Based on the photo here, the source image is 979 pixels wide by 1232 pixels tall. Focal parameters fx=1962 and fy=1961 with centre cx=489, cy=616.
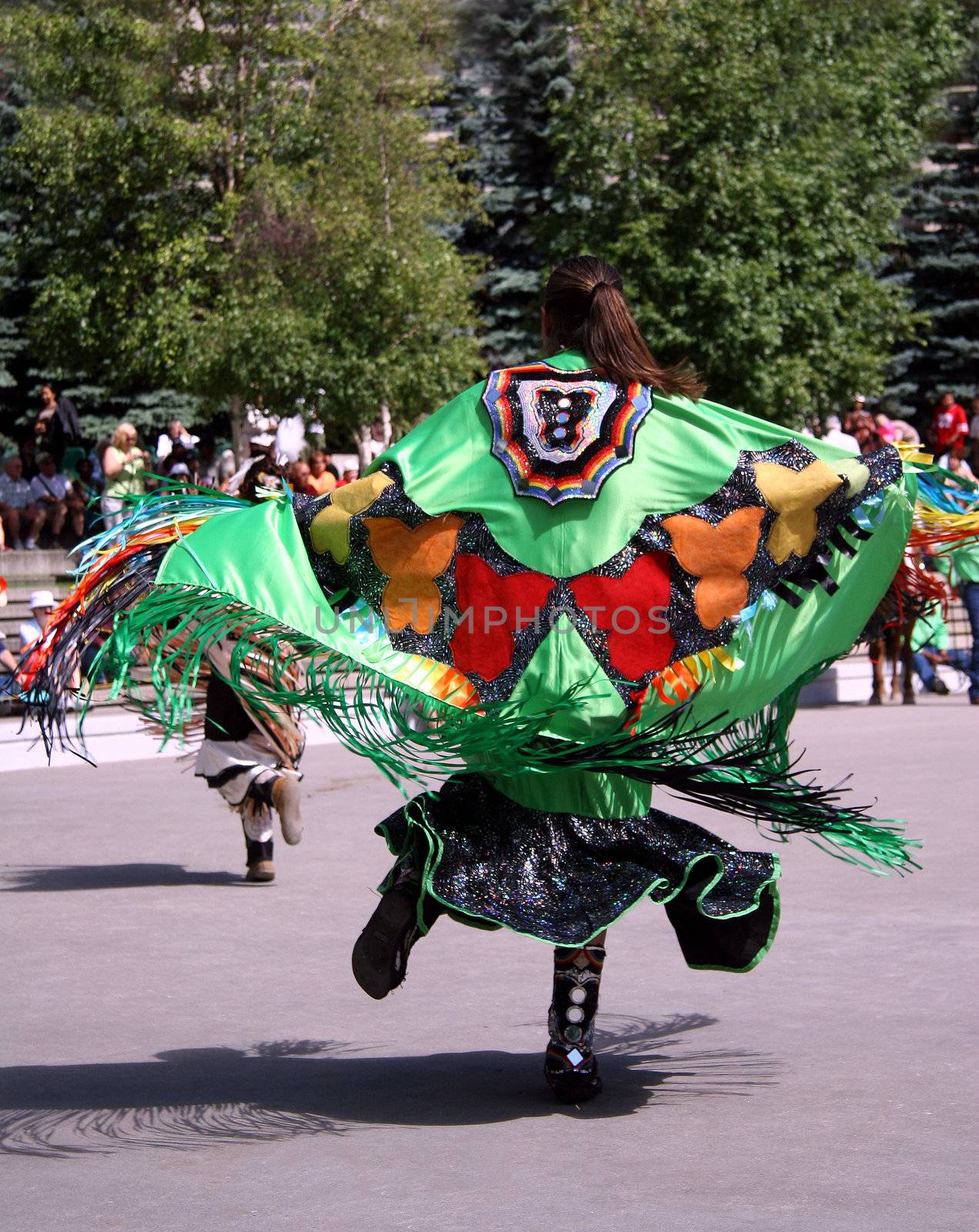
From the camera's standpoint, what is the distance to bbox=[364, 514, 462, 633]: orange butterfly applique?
477cm

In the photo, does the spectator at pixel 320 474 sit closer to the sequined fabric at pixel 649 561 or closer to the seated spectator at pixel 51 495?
the seated spectator at pixel 51 495

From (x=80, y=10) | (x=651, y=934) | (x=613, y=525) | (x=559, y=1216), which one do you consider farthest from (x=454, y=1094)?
(x=80, y=10)

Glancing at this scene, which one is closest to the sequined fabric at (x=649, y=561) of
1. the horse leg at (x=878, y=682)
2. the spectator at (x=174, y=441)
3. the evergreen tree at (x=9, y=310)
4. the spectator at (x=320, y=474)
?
the horse leg at (x=878, y=682)

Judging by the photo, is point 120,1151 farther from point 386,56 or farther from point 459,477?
point 386,56

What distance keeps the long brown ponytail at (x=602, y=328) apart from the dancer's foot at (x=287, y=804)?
3.96 metres

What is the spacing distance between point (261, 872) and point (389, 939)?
13.4 ft

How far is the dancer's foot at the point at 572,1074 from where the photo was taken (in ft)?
15.2

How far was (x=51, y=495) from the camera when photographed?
22875 mm

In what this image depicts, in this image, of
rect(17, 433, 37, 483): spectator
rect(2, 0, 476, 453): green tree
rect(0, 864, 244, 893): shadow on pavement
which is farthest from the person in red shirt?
rect(0, 864, 244, 893): shadow on pavement

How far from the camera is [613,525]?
4.72 m

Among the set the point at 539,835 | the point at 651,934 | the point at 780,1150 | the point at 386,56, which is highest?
the point at 386,56

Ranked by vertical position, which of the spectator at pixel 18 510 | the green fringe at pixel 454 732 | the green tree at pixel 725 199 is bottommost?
the spectator at pixel 18 510

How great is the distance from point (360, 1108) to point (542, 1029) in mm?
949

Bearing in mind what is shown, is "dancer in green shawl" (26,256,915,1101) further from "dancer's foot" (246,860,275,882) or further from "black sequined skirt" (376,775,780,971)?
"dancer's foot" (246,860,275,882)
